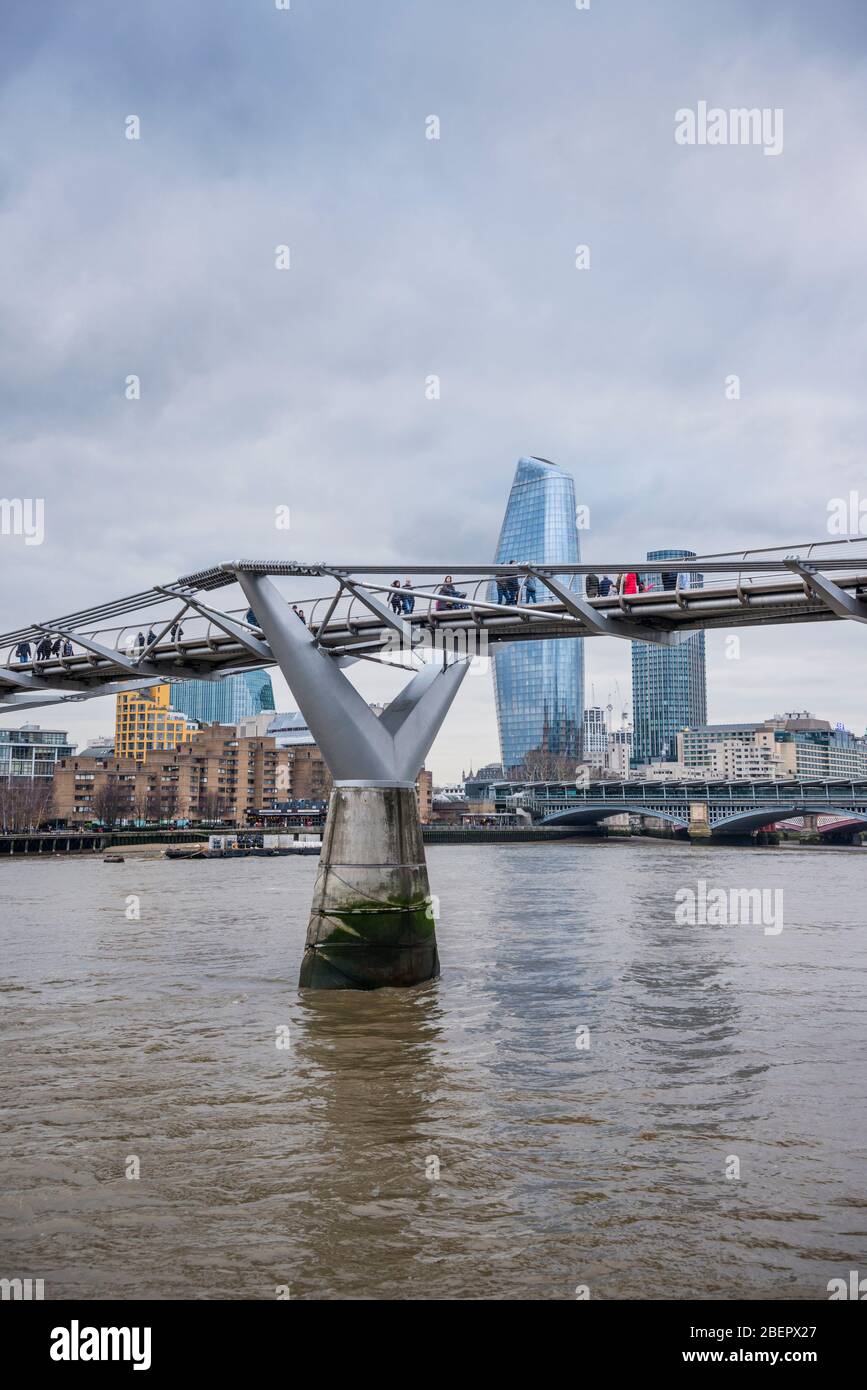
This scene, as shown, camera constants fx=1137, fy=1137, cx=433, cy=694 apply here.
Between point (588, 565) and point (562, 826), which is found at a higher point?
point (588, 565)

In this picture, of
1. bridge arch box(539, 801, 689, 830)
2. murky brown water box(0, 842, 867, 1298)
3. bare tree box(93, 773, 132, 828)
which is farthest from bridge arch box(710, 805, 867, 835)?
bare tree box(93, 773, 132, 828)

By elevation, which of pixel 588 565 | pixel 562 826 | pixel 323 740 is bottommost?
pixel 562 826

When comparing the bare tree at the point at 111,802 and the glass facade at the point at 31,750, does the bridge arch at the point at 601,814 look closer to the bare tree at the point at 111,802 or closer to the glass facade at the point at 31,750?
the bare tree at the point at 111,802

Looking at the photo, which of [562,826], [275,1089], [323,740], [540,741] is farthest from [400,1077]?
[540,741]

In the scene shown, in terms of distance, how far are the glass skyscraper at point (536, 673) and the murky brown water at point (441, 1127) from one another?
151 m

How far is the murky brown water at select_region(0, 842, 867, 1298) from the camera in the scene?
26.7 ft

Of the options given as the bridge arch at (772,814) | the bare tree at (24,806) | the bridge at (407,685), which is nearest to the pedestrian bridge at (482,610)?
the bridge at (407,685)

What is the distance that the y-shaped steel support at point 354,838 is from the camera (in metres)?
20.1

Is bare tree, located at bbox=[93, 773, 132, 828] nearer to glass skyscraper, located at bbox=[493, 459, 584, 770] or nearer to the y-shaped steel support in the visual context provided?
glass skyscraper, located at bbox=[493, 459, 584, 770]

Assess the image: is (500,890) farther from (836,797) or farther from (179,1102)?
(836,797)

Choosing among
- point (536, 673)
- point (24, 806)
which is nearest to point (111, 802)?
point (24, 806)
